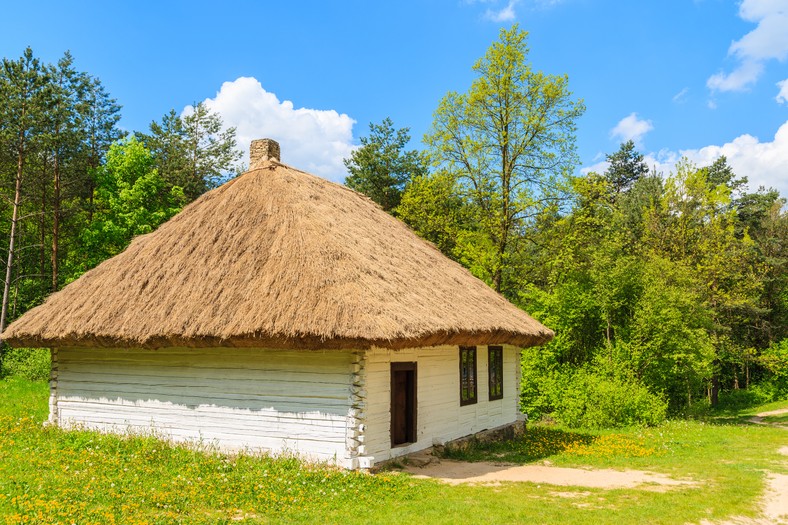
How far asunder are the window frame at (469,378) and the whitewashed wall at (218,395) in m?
4.41

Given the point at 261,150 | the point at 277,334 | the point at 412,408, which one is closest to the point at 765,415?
the point at 412,408

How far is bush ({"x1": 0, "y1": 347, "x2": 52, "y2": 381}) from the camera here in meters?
25.2

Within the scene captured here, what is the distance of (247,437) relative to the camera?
11.8 meters

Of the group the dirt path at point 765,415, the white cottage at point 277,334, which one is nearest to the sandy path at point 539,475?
the white cottage at point 277,334

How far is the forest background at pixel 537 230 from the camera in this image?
20562 millimetres

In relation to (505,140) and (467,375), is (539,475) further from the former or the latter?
(505,140)

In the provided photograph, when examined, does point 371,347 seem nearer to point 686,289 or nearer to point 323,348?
point 323,348

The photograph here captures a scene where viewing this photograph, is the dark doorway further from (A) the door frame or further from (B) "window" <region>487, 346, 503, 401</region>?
(B) "window" <region>487, 346, 503, 401</region>

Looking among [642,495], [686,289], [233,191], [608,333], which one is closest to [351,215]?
[233,191]

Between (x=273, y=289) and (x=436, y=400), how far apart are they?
444cm

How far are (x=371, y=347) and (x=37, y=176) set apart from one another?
2391cm

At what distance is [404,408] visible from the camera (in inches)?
501

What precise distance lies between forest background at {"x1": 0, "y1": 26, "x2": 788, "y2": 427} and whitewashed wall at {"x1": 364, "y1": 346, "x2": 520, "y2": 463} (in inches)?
145

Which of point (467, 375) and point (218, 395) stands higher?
point (467, 375)
